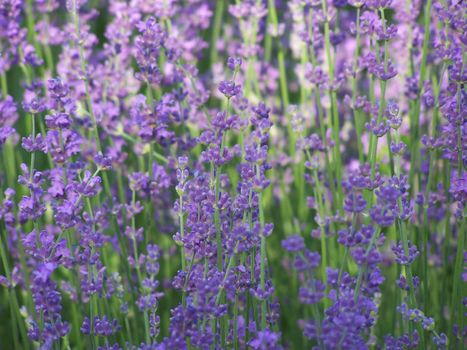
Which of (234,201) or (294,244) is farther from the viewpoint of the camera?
(234,201)

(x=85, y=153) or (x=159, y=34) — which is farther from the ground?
Result: (x=159, y=34)

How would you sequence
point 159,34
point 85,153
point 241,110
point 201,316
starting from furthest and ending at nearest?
point 85,153, point 241,110, point 159,34, point 201,316

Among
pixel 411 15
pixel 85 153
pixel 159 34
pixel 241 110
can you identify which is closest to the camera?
pixel 159 34

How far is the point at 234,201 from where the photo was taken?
2.16 meters

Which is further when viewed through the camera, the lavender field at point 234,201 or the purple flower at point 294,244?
the lavender field at point 234,201

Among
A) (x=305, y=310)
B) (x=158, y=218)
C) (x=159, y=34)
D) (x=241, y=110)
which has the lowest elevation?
(x=305, y=310)

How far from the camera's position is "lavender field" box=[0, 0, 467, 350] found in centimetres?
201

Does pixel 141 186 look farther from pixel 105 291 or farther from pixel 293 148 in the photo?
pixel 293 148

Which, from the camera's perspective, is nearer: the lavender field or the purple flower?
the purple flower

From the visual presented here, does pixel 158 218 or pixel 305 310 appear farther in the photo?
pixel 158 218

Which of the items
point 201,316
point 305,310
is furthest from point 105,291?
point 305,310

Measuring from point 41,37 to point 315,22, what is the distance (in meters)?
1.29

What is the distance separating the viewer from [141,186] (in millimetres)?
2611

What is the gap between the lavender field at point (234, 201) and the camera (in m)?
2.01
